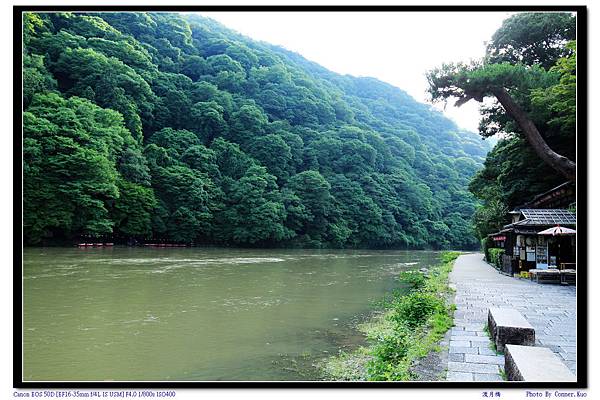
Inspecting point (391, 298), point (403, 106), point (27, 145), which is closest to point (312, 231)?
point (27, 145)

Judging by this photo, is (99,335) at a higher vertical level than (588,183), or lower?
lower

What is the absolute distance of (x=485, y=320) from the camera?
22.4 ft

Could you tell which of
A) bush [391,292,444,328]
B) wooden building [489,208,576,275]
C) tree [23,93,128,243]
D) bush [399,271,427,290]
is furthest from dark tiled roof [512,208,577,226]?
tree [23,93,128,243]

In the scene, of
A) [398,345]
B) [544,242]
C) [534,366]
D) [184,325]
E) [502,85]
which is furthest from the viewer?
[544,242]

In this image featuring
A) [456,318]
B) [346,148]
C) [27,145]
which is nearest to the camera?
[456,318]

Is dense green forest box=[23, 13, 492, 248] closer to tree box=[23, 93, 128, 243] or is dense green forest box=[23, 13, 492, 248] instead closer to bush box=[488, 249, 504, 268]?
tree box=[23, 93, 128, 243]

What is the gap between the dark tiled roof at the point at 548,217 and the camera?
13.1 m

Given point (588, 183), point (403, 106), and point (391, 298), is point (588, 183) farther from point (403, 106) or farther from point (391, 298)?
point (403, 106)

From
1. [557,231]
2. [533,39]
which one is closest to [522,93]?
[557,231]

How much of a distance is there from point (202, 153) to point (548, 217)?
33951mm

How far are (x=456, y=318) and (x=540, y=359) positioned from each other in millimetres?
3460

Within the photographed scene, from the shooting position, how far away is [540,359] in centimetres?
364

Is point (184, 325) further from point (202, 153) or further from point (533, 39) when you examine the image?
point (202, 153)

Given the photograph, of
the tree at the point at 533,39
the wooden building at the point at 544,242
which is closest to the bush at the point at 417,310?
the wooden building at the point at 544,242
